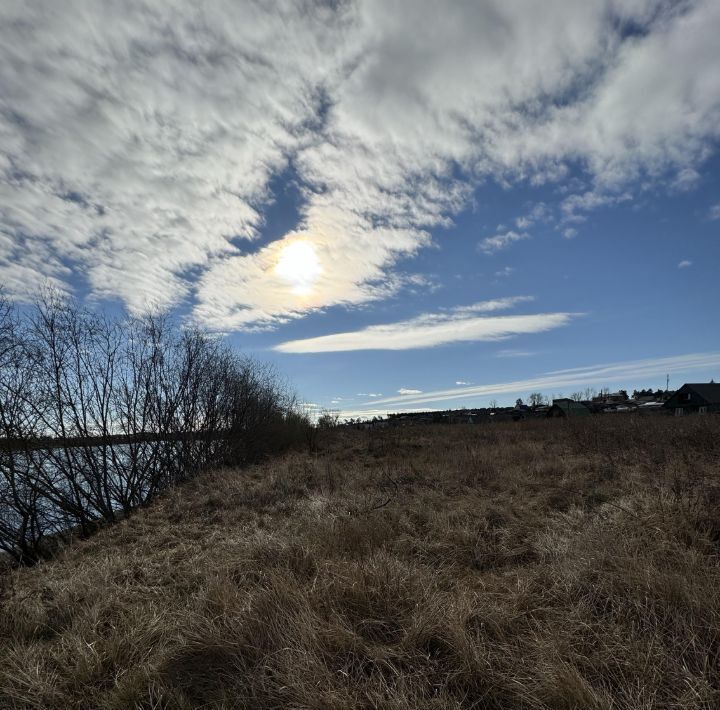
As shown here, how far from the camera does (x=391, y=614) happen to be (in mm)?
3057

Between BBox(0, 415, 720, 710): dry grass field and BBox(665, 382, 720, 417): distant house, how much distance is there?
58.1 metres

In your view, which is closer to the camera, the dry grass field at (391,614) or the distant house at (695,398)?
the dry grass field at (391,614)

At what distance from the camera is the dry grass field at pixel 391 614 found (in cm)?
236

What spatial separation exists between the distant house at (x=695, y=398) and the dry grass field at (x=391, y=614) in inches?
2288

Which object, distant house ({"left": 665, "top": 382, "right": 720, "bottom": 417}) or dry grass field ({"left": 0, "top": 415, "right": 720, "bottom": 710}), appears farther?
distant house ({"left": 665, "top": 382, "right": 720, "bottom": 417})

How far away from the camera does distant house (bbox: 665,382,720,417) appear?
5044 cm

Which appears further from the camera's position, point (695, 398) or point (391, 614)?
point (695, 398)

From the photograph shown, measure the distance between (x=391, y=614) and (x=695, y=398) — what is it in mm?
65435

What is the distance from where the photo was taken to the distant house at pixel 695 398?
165ft

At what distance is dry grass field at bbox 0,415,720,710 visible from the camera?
2.36 meters

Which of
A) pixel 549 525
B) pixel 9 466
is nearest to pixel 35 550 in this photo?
pixel 9 466

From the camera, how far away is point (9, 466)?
11.7 m

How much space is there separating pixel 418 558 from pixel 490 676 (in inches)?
80.2

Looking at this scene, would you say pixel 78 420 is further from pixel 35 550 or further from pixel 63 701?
pixel 63 701
